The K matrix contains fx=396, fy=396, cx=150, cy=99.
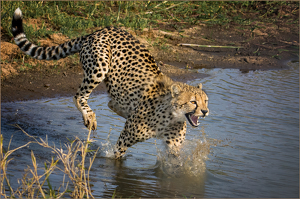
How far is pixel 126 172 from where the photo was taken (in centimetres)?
455

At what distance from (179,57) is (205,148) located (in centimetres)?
473

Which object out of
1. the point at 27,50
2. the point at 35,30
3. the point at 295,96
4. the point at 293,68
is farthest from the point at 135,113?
the point at 293,68

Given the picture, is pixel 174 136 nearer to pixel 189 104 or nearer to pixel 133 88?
pixel 189 104

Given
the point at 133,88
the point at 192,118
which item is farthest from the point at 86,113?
the point at 192,118

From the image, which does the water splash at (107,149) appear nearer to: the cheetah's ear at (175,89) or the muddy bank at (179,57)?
the cheetah's ear at (175,89)

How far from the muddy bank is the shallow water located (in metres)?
0.54

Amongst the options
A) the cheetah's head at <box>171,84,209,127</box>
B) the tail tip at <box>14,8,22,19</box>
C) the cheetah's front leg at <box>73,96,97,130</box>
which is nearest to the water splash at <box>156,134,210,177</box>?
the cheetah's head at <box>171,84,209,127</box>

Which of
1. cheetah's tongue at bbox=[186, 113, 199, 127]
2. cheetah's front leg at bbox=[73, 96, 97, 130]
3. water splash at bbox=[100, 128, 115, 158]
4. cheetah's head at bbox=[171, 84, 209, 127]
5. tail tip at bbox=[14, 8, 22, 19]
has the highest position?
tail tip at bbox=[14, 8, 22, 19]

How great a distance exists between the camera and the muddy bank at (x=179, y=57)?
285 inches

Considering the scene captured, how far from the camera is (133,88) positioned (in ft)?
16.5

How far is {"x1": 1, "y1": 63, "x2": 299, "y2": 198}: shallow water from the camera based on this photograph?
425 centimetres

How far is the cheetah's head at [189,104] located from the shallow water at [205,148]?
2.31ft

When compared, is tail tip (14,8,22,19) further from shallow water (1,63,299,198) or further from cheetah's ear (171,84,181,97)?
cheetah's ear (171,84,181,97)

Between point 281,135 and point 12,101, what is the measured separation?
435 centimetres
